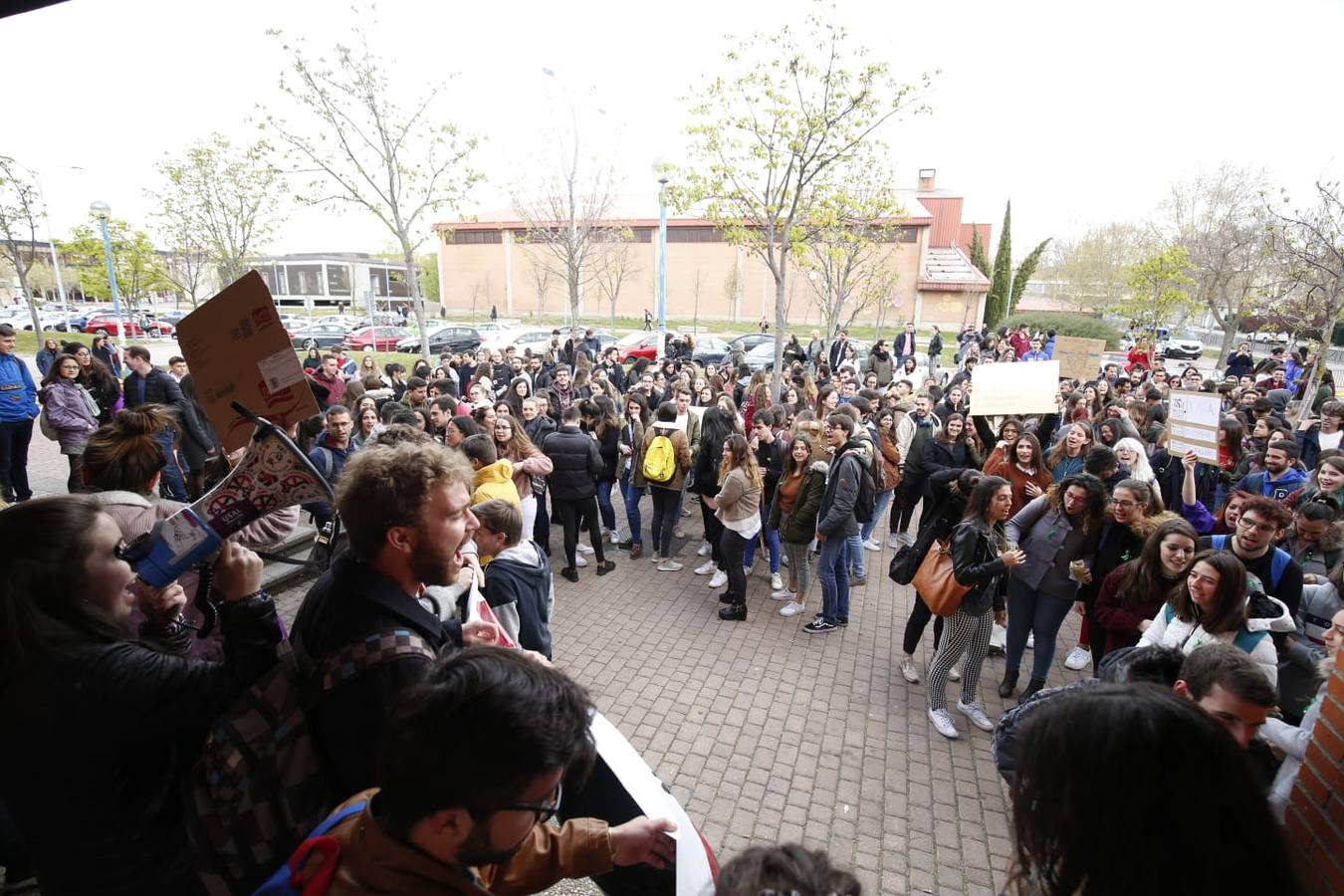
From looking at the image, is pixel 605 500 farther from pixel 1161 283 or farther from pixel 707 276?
pixel 707 276

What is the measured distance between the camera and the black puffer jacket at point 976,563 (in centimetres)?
427

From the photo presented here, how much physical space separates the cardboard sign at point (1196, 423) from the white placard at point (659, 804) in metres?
6.01

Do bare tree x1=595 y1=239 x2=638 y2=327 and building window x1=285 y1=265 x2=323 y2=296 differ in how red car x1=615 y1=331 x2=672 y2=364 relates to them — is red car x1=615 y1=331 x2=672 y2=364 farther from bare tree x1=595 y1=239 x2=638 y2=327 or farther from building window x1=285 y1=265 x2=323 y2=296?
building window x1=285 y1=265 x2=323 y2=296

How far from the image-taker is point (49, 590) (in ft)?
5.30

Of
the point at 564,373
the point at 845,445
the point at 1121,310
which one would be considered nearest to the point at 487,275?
the point at 1121,310

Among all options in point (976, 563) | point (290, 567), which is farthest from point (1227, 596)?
point (290, 567)

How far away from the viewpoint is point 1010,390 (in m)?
7.28

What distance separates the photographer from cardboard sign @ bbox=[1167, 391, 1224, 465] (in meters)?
5.59

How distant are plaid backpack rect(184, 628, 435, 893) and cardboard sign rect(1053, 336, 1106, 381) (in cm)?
1428

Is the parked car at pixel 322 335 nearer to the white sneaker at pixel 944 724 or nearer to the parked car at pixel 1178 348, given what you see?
the white sneaker at pixel 944 724

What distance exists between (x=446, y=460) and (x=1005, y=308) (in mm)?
46529

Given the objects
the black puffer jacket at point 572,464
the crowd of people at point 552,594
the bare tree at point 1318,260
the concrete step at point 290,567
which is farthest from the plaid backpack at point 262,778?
the bare tree at point 1318,260

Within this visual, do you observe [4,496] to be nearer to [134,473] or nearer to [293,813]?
[134,473]

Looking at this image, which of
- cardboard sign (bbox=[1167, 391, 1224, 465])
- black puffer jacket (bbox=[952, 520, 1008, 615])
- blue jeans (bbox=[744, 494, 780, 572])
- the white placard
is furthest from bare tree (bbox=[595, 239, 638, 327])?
the white placard
